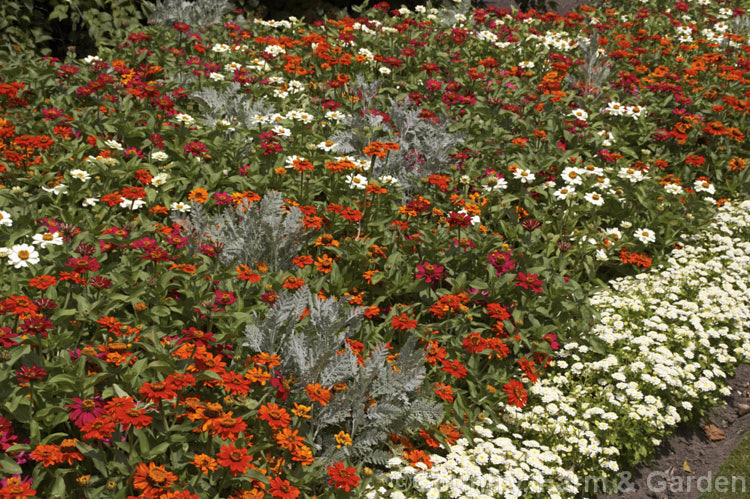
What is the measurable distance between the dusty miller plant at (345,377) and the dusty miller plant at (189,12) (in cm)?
524

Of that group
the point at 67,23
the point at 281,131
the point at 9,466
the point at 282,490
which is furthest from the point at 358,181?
the point at 67,23

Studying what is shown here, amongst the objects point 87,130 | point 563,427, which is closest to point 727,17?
point 563,427

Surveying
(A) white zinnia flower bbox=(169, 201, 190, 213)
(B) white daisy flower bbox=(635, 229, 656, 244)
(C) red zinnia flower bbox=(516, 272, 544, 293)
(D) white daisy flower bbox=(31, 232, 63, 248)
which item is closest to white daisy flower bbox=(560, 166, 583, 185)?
(B) white daisy flower bbox=(635, 229, 656, 244)

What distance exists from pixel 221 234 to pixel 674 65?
5884mm

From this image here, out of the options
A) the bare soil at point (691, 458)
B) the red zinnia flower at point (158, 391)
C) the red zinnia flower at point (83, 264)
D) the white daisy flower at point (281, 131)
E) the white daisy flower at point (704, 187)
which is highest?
the white daisy flower at point (704, 187)

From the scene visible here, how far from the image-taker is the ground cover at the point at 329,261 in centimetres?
249

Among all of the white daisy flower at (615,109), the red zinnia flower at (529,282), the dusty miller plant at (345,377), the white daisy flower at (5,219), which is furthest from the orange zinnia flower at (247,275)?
the white daisy flower at (615,109)

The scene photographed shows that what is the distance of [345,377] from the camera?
283 cm

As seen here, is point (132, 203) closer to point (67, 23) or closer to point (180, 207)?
point (180, 207)

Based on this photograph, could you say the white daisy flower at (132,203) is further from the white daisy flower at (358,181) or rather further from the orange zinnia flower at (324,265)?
the white daisy flower at (358,181)

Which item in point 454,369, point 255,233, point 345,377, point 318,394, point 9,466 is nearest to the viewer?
point 9,466

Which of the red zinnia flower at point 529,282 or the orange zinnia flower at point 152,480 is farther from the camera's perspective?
the red zinnia flower at point 529,282

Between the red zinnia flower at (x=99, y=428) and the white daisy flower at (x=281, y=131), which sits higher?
the white daisy flower at (x=281, y=131)

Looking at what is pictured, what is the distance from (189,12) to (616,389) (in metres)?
6.24
